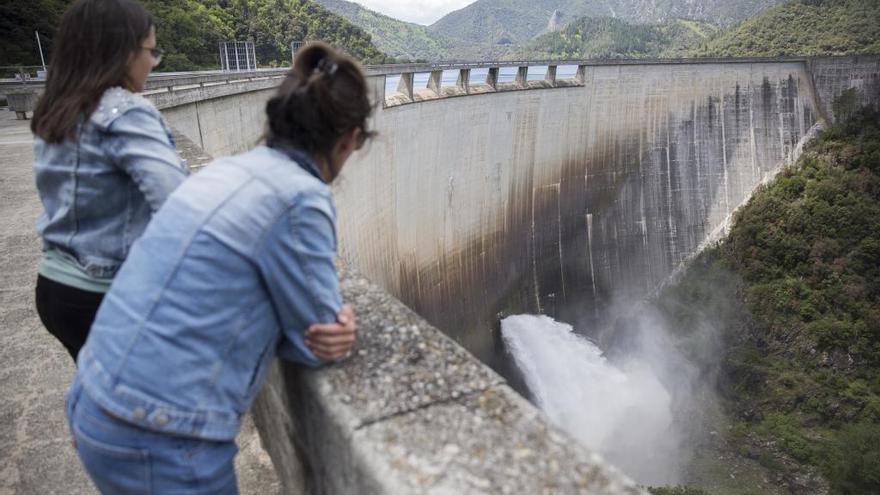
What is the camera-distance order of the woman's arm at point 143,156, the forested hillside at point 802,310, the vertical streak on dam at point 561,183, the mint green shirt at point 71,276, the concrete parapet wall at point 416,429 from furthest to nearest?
1. the forested hillside at point 802,310
2. the vertical streak on dam at point 561,183
3. the mint green shirt at point 71,276
4. the woman's arm at point 143,156
5. the concrete parapet wall at point 416,429

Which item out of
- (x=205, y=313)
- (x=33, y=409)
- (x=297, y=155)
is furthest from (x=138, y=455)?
(x=33, y=409)

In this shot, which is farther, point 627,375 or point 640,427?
point 627,375

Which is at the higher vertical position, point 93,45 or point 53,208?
point 93,45

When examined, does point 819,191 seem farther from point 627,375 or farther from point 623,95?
point 627,375

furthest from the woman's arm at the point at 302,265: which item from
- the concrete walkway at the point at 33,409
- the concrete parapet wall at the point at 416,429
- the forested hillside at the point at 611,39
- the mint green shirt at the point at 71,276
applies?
the forested hillside at the point at 611,39

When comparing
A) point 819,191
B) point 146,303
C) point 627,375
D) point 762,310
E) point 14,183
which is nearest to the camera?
point 146,303

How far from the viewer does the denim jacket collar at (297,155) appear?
137cm

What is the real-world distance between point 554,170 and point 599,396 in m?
6.28

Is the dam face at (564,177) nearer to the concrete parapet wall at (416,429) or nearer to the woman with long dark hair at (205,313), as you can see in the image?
the concrete parapet wall at (416,429)

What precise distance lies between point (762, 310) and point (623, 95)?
25.4 feet

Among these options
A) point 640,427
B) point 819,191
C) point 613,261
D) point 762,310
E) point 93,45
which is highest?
point 93,45

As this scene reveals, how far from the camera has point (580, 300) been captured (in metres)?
18.3

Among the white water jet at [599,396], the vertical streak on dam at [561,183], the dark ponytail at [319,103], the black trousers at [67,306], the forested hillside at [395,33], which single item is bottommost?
the white water jet at [599,396]

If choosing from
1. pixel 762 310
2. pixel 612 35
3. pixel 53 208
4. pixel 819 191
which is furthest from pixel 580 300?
pixel 612 35
